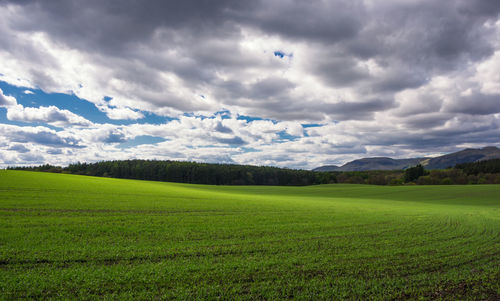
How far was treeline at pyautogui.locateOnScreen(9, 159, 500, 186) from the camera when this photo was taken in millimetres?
119394

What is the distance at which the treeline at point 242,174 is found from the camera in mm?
119394

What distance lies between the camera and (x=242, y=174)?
13825 centimetres

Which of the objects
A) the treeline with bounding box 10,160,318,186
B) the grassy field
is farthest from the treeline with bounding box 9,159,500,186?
the grassy field

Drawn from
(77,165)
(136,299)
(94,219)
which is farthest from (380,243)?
(77,165)

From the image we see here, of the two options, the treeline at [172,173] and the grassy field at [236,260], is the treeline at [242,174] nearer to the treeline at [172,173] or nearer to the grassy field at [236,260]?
the treeline at [172,173]

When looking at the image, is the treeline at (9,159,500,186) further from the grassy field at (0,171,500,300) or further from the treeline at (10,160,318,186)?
the grassy field at (0,171,500,300)

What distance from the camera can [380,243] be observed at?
13805mm

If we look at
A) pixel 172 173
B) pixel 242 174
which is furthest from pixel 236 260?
pixel 172 173

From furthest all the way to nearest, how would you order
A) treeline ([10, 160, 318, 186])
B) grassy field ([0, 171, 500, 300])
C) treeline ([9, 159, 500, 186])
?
1. treeline ([10, 160, 318, 186])
2. treeline ([9, 159, 500, 186])
3. grassy field ([0, 171, 500, 300])

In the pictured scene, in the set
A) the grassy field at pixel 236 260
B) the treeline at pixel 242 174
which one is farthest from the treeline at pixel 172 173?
the grassy field at pixel 236 260

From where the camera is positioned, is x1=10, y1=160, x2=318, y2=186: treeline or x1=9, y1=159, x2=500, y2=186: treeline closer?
x1=9, y1=159, x2=500, y2=186: treeline

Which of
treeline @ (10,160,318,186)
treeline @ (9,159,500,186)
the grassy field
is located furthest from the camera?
treeline @ (10,160,318,186)

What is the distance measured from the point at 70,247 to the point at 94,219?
6.79 meters

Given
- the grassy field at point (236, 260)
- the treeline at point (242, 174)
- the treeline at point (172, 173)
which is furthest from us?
the treeline at point (172, 173)
